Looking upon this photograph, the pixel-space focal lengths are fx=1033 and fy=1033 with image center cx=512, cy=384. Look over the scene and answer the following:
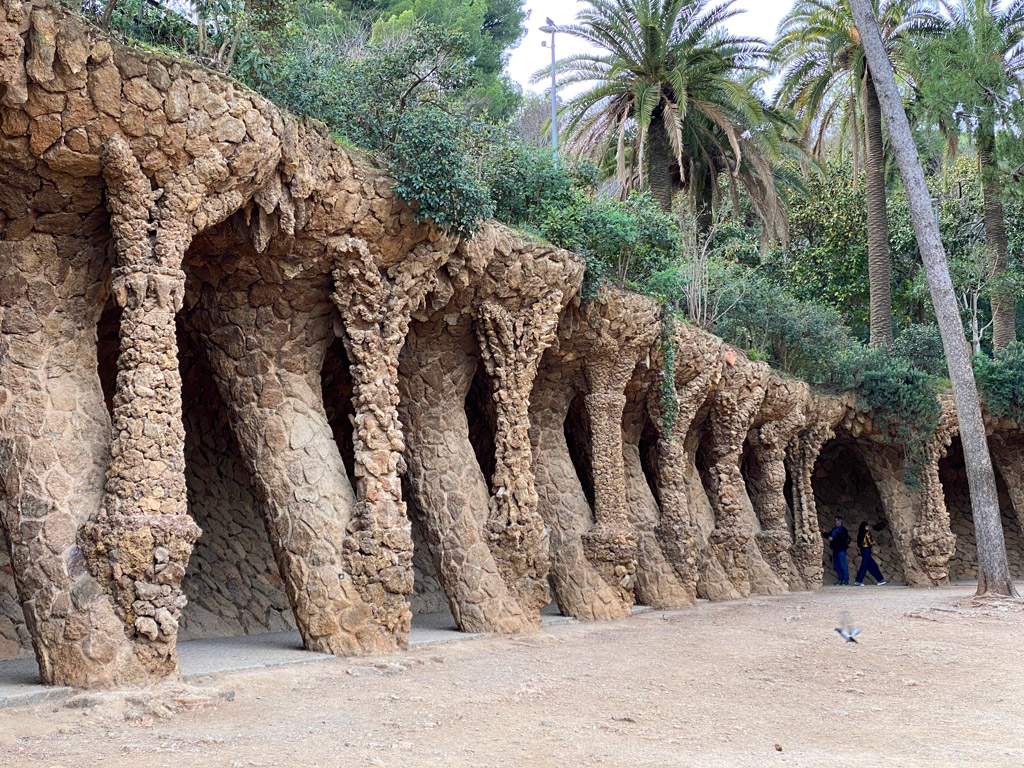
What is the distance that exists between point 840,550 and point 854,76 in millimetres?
10510

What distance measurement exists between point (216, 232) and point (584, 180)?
7674 mm

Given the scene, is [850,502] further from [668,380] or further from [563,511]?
[563,511]

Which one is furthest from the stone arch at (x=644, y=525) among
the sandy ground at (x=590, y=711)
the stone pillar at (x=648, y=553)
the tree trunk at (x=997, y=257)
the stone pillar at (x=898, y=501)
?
the tree trunk at (x=997, y=257)

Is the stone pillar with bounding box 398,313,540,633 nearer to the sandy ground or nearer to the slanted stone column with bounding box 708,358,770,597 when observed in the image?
the sandy ground

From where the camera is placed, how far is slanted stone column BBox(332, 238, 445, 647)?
1021cm

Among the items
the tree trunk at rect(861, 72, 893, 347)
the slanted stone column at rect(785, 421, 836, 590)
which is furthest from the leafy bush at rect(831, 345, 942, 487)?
the tree trunk at rect(861, 72, 893, 347)

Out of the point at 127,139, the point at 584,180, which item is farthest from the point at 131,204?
the point at 584,180

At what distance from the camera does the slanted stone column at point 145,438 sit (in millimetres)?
7781

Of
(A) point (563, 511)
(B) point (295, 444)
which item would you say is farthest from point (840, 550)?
(B) point (295, 444)

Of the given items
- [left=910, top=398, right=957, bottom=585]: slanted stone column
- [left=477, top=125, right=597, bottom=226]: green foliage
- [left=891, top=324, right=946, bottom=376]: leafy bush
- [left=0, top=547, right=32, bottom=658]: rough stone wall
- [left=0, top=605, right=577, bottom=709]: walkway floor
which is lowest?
[left=0, top=605, right=577, bottom=709]: walkway floor

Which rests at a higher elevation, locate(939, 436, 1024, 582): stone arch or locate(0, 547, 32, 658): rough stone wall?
locate(939, 436, 1024, 582): stone arch

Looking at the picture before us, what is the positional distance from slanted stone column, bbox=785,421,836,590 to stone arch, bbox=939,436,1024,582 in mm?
4888

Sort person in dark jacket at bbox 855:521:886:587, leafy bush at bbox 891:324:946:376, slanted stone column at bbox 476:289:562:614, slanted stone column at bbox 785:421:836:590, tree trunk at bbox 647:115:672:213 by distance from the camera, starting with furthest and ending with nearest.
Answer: leafy bush at bbox 891:324:946:376 < person in dark jacket at bbox 855:521:886:587 < tree trunk at bbox 647:115:672:213 < slanted stone column at bbox 785:421:836:590 < slanted stone column at bbox 476:289:562:614

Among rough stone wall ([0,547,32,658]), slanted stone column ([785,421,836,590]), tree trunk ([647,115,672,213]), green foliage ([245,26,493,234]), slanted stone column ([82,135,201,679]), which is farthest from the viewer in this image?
tree trunk ([647,115,672,213])
